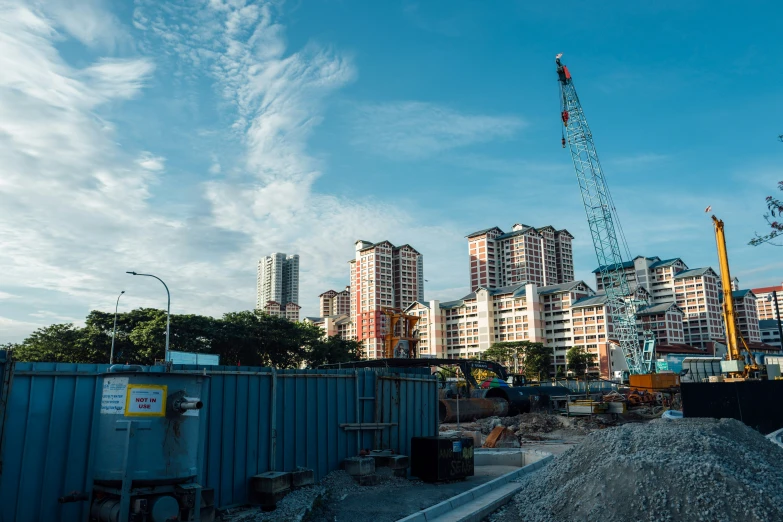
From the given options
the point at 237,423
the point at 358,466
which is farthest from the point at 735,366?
the point at 237,423

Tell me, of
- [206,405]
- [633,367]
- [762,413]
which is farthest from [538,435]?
[633,367]

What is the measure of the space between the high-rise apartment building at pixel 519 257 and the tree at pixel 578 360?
5411 cm

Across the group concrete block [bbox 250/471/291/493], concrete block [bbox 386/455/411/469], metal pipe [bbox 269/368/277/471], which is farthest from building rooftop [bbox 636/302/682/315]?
concrete block [bbox 250/471/291/493]

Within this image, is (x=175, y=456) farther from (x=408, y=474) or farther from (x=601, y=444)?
(x=601, y=444)

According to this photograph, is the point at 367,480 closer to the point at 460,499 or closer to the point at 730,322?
the point at 460,499

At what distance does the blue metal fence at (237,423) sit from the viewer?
791 cm

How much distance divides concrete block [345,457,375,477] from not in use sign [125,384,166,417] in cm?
533

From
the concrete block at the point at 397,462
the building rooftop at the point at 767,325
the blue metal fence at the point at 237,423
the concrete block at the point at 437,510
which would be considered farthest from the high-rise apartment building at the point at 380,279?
the concrete block at the point at 437,510

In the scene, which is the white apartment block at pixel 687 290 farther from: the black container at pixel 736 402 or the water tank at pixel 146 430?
the water tank at pixel 146 430

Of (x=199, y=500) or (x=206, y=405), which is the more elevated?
(x=206, y=405)

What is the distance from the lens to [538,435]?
1062 inches

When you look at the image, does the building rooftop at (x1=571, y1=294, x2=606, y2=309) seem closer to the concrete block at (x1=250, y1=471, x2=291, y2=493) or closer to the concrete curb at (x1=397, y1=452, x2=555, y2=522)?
the concrete curb at (x1=397, y1=452, x2=555, y2=522)

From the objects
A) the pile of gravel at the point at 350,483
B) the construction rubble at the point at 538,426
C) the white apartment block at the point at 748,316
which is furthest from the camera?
the white apartment block at the point at 748,316

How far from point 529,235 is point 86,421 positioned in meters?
183
